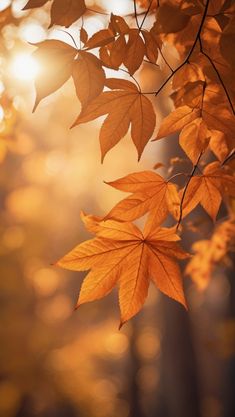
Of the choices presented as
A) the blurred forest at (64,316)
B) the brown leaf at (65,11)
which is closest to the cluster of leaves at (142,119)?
the brown leaf at (65,11)

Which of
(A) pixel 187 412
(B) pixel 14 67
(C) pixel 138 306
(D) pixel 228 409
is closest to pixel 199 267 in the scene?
(B) pixel 14 67

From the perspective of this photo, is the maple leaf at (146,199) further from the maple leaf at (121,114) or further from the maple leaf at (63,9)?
the maple leaf at (63,9)

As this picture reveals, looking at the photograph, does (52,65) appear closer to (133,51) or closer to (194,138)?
(133,51)

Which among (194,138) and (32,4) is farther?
→ (194,138)

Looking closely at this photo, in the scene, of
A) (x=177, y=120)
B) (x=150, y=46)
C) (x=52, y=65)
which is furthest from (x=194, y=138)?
(x=52, y=65)

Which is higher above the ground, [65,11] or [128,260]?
[65,11]

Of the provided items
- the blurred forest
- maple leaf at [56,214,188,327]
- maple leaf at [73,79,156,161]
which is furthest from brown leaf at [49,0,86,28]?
the blurred forest

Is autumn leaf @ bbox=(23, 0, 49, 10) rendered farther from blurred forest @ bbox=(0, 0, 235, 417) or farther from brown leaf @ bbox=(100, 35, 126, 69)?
blurred forest @ bbox=(0, 0, 235, 417)
